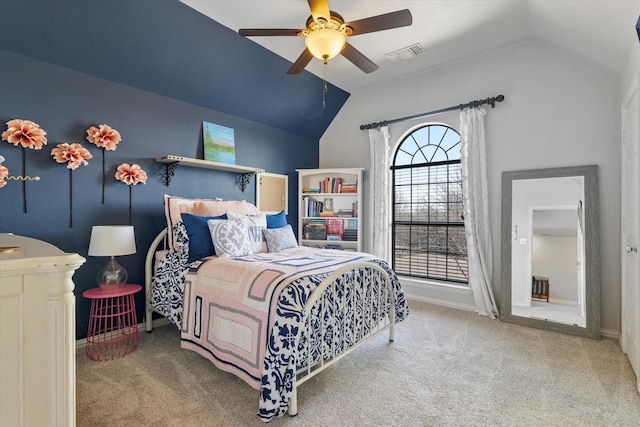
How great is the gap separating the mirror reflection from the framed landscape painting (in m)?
3.16

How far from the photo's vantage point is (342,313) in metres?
2.11

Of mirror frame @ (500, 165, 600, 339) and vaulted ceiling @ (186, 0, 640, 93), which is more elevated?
Answer: vaulted ceiling @ (186, 0, 640, 93)

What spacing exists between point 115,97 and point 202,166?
997 mm

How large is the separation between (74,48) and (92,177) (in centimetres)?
101

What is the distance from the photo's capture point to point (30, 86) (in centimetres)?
238

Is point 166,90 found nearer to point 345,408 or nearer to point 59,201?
point 59,201

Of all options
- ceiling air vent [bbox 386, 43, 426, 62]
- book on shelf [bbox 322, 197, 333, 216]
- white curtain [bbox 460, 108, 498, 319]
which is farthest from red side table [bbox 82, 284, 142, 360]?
ceiling air vent [bbox 386, 43, 426, 62]

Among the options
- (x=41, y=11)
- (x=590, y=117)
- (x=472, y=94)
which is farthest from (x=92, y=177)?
(x=590, y=117)

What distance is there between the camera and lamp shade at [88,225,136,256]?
94.4 inches

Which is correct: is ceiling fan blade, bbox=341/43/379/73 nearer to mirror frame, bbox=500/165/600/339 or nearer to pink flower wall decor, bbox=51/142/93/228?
mirror frame, bbox=500/165/600/339

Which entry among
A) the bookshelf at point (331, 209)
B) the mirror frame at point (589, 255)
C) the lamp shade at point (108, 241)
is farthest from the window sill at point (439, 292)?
the lamp shade at point (108, 241)

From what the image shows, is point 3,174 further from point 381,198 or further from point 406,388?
point 381,198

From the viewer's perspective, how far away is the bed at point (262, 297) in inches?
66.2

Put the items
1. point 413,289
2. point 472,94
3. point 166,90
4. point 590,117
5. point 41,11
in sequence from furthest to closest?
point 413,289
point 472,94
point 166,90
point 590,117
point 41,11
